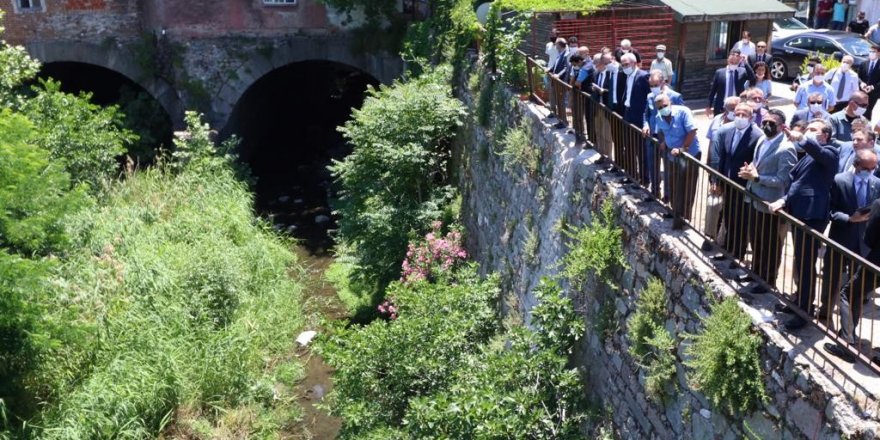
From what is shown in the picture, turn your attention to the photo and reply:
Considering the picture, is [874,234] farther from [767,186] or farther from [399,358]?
[399,358]

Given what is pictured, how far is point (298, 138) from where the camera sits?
2500 centimetres

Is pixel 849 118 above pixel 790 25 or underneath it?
above

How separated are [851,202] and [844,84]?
5.76 metres

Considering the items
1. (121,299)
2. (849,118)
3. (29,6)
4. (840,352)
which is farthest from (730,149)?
(29,6)

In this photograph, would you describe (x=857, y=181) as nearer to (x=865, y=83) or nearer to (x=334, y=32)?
(x=865, y=83)

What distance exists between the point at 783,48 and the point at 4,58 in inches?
636

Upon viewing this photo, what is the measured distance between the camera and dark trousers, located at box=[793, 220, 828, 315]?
5582 mm

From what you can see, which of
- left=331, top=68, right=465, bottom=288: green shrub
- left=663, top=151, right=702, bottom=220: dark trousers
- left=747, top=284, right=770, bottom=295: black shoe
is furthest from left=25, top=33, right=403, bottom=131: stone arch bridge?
left=747, top=284, right=770, bottom=295: black shoe

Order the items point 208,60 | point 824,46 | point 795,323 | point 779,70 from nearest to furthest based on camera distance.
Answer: point 795,323 < point 824,46 < point 779,70 < point 208,60

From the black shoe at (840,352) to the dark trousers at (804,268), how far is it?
0.32 meters

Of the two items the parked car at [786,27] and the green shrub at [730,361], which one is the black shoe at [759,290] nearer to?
the green shrub at [730,361]

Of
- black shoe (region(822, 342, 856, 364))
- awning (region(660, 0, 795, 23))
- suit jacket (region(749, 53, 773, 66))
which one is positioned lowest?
black shoe (region(822, 342, 856, 364))

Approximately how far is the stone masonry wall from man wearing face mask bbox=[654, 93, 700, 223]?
0.27 metres

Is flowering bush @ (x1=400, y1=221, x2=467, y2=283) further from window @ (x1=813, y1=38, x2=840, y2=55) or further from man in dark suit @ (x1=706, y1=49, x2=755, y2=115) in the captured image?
window @ (x1=813, y1=38, x2=840, y2=55)
